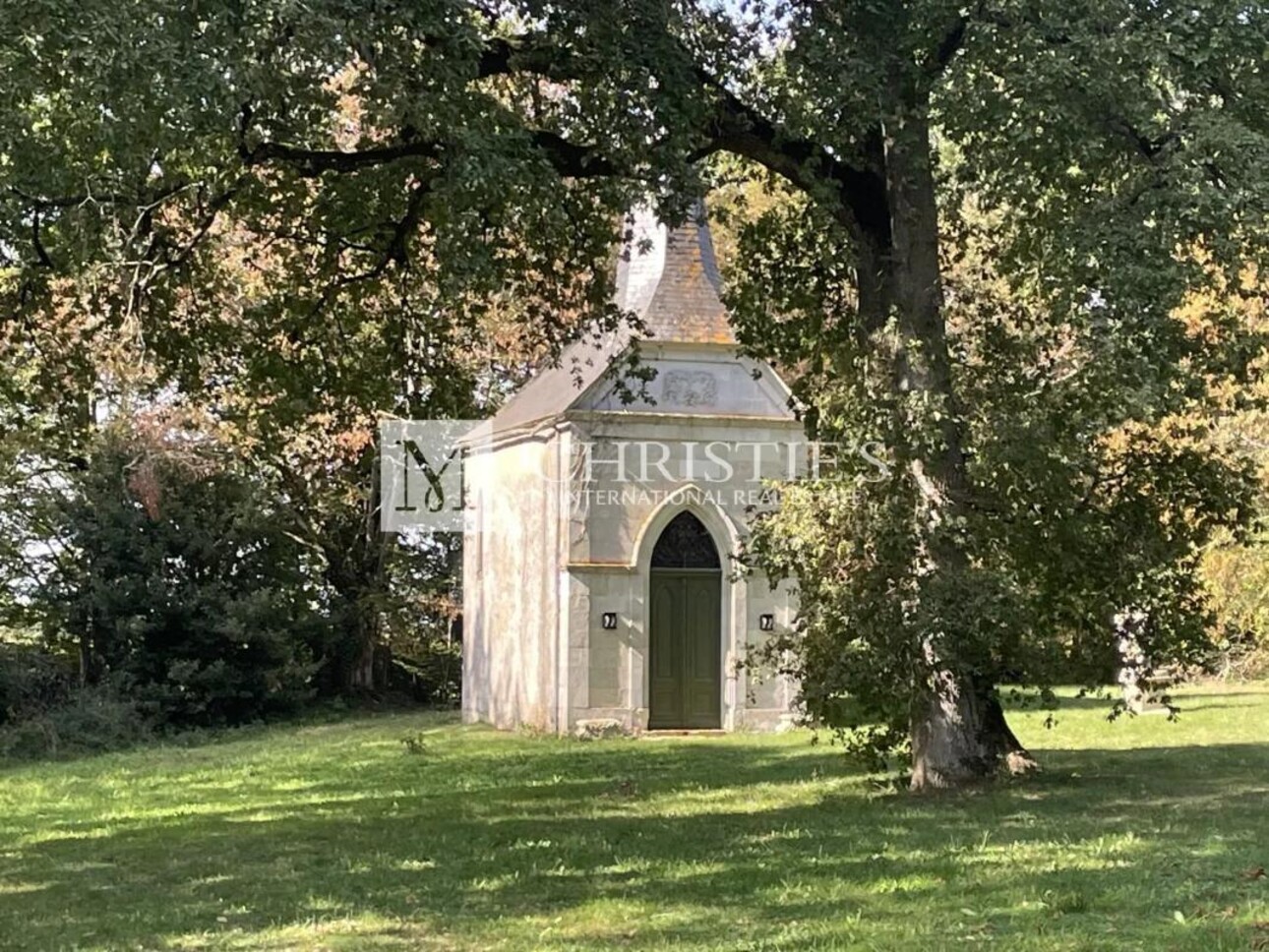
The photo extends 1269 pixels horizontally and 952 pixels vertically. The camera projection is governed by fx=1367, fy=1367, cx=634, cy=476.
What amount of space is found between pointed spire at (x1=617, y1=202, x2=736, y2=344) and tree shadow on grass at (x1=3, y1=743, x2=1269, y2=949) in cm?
728

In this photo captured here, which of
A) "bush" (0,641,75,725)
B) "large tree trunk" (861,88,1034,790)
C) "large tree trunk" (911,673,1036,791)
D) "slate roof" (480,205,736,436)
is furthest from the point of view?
"bush" (0,641,75,725)

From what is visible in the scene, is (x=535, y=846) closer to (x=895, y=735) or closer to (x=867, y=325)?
(x=895, y=735)

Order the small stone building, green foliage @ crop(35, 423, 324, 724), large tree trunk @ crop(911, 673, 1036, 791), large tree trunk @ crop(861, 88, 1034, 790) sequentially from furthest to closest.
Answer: green foliage @ crop(35, 423, 324, 724) → the small stone building → large tree trunk @ crop(911, 673, 1036, 791) → large tree trunk @ crop(861, 88, 1034, 790)

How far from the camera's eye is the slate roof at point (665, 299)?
735 inches

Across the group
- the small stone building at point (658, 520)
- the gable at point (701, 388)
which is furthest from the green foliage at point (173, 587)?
the gable at point (701, 388)

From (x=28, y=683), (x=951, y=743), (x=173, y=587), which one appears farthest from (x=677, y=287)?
(x=28, y=683)

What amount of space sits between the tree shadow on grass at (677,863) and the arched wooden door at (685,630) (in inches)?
217

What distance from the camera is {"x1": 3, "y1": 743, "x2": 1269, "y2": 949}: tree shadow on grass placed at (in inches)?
257

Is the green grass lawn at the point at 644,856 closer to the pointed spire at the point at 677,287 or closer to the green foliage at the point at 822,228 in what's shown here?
the green foliage at the point at 822,228

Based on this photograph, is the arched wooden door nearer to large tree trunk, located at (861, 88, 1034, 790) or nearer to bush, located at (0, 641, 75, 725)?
large tree trunk, located at (861, 88, 1034, 790)

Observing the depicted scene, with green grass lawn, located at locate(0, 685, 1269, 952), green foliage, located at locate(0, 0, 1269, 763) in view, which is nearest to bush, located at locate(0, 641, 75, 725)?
green grass lawn, located at locate(0, 685, 1269, 952)

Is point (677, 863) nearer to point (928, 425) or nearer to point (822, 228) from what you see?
point (928, 425)

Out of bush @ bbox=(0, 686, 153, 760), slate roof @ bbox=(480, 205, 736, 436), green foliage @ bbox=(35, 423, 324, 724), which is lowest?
bush @ bbox=(0, 686, 153, 760)

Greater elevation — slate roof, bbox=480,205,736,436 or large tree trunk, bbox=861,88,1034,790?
slate roof, bbox=480,205,736,436
